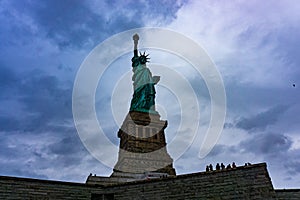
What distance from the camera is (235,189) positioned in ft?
44.0

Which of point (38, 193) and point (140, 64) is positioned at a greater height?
point (140, 64)

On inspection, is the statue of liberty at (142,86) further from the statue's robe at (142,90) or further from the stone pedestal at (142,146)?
the stone pedestal at (142,146)

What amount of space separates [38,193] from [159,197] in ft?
18.8

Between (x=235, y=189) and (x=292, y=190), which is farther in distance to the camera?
(x=292, y=190)

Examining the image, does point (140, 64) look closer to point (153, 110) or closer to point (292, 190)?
point (153, 110)

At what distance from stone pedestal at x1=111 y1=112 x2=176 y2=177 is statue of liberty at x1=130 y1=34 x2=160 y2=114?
1.56 metres

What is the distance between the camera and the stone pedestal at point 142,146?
28.9 meters

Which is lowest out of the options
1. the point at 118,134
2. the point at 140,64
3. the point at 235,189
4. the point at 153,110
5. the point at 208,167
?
the point at 235,189

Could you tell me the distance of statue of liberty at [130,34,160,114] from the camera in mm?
37000

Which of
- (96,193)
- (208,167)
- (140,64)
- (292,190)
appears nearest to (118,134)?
(140,64)

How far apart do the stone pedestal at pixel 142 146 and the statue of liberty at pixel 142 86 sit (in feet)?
5.11

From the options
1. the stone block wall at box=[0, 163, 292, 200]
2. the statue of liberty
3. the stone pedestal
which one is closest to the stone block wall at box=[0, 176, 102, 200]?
the stone block wall at box=[0, 163, 292, 200]

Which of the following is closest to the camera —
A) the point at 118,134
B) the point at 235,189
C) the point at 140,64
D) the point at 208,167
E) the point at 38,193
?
the point at 235,189

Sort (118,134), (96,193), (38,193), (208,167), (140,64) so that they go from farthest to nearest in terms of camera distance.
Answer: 1. (140,64)
2. (118,134)
3. (208,167)
4. (96,193)
5. (38,193)
